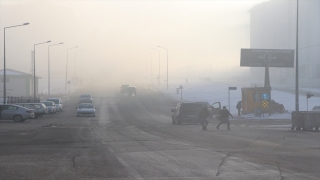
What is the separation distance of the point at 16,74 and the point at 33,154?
70.2m

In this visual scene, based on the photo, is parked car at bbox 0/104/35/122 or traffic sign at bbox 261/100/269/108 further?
traffic sign at bbox 261/100/269/108

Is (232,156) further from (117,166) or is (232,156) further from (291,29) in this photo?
(291,29)

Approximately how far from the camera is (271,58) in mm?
53312

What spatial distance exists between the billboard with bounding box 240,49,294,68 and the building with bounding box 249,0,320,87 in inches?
1756

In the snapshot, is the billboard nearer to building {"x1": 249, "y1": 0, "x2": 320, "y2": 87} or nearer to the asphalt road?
the asphalt road

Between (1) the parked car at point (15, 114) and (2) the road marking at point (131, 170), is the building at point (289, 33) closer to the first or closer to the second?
(1) the parked car at point (15, 114)

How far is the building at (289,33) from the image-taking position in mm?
96500

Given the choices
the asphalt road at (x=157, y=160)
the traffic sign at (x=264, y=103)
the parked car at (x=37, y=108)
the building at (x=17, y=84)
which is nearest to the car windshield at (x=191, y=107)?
the traffic sign at (x=264, y=103)

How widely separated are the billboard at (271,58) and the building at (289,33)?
44591 mm

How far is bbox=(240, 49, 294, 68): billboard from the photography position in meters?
53.2

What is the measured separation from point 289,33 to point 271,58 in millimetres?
54412

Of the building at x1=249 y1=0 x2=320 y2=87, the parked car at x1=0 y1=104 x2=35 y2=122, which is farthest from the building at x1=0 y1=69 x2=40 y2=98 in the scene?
the building at x1=249 y1=0 x2=320 y2=87

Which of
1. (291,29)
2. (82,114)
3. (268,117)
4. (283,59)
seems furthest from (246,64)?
(291,29)

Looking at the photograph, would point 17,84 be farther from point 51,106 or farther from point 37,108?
point 37,108
